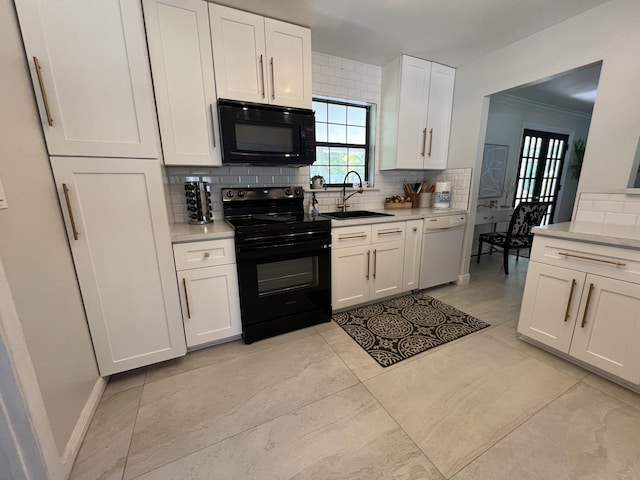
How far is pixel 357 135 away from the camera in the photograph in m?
3.06

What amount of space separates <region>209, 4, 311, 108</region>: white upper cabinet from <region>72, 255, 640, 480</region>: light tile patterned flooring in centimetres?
200

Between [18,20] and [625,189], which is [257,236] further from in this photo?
[625,189]

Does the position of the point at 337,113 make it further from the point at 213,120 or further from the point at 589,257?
the point at 589,257

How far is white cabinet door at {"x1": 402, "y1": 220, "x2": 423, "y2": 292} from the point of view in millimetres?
2645

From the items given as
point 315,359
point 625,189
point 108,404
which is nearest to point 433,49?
point 625,189

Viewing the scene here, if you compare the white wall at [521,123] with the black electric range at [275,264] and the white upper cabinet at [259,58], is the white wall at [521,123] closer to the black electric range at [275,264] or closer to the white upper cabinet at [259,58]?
the white upper cabinet at [259,58]

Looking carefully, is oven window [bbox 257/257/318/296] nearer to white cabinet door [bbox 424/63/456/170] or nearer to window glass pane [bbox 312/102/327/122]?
window glass pane [bbox 312/102/327/122]

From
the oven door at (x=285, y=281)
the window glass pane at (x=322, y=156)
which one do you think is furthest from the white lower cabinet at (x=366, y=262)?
the window glass pane at (x=322, y=156)

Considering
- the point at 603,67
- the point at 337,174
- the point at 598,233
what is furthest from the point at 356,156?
the point at 598,233

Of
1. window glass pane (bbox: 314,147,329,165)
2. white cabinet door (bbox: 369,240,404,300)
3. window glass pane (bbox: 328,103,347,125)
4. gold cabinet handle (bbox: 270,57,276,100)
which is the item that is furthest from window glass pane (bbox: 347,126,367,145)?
white cabinet door (bbox: 369,240,404,300)

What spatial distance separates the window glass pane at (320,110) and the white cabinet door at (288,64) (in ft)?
1.98

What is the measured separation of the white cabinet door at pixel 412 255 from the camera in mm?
2645

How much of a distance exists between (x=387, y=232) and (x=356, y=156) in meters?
1.12

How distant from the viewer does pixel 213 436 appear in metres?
1.31
